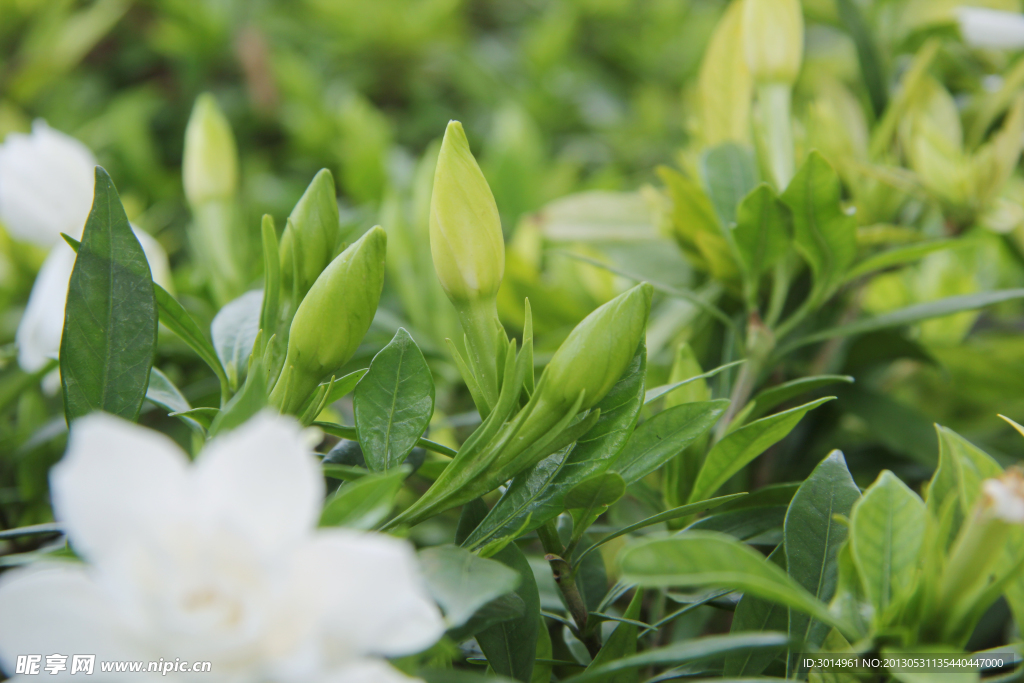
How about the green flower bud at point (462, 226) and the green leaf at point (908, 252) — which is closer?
the green flower bud at point (462, 226)

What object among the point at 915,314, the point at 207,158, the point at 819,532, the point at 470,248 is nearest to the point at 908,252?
the point at 915,314

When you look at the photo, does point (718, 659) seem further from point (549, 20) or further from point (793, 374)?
point (549, 20)

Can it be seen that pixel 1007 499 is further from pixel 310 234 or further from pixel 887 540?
pixel 310 234

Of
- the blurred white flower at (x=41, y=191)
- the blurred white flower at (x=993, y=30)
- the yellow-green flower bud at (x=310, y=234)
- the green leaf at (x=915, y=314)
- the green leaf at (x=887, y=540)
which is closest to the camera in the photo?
the green leaf at (x=887, y=540)

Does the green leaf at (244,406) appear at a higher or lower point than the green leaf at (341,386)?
higher

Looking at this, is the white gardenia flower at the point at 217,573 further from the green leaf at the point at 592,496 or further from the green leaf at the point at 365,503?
the green leaf at the point at 592,496

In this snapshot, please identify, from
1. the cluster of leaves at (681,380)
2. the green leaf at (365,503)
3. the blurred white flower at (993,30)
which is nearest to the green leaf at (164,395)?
the cluster of leaves at (681,380)

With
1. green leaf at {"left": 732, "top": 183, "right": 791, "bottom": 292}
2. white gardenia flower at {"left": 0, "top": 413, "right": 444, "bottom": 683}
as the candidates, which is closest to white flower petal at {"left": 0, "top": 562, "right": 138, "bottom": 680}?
white gardenia flower at {"left": 0, "top": 413, "right": 444, "bottom": 683}
